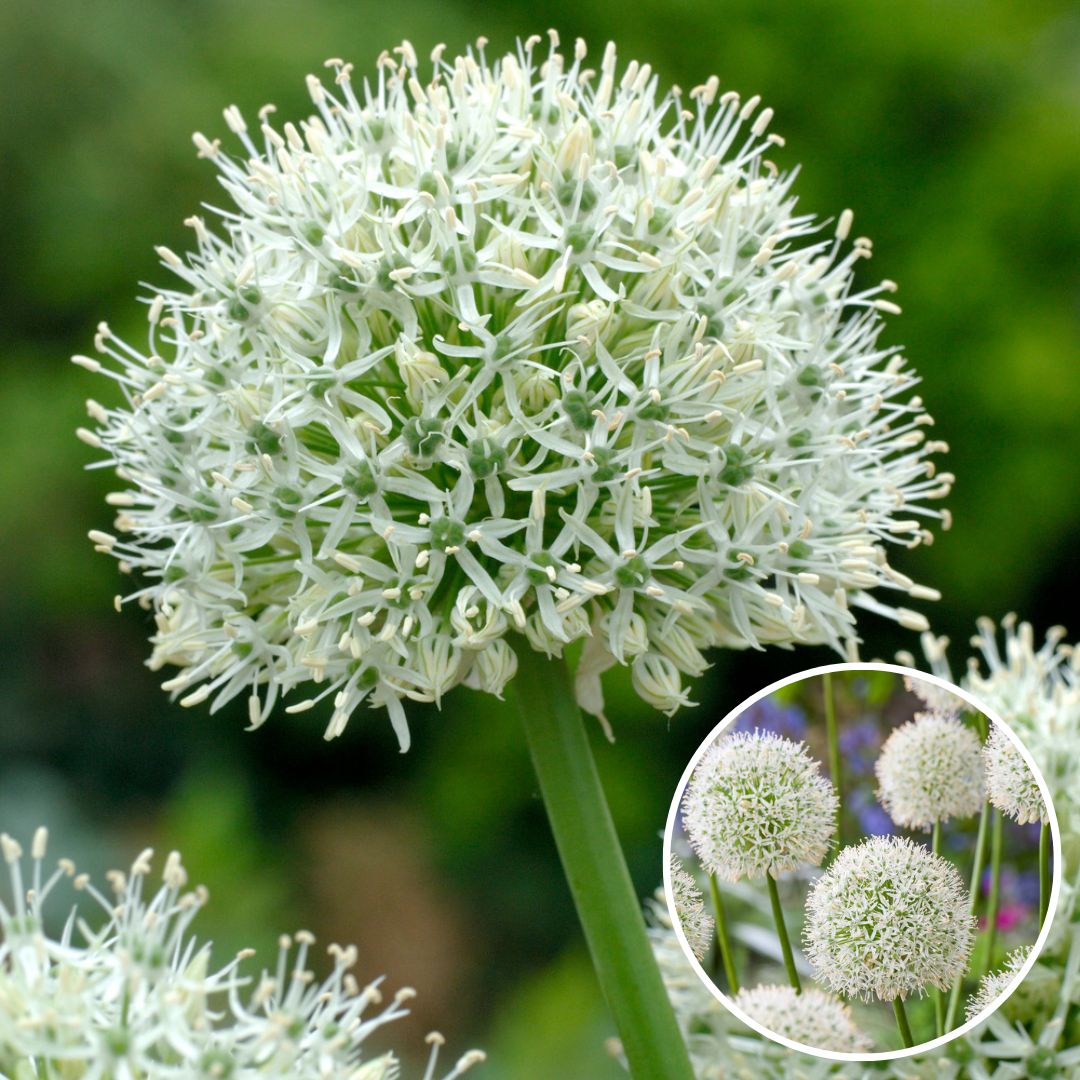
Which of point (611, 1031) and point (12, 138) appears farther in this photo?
point (12, 138)

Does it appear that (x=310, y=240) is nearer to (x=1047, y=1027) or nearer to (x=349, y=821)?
(x=1047, y=1027)

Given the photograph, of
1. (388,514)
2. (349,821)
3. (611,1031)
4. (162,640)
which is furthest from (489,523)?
(349,821)

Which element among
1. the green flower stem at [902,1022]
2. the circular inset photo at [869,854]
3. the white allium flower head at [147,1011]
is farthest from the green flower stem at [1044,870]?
the white allium flower head at [147,1011]

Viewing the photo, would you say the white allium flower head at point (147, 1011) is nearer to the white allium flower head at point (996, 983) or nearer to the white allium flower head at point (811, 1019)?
the white allium flower head at point (811, 1019)

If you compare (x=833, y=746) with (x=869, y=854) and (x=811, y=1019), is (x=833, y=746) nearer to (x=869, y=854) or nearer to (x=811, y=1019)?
(x=869, y=854)

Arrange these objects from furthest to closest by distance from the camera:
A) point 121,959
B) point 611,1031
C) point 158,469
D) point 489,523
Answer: point 611,1031 → point 158,469 → point 489,523 → point 121,959

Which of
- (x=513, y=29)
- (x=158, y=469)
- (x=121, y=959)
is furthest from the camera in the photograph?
(x=513, y=29)
